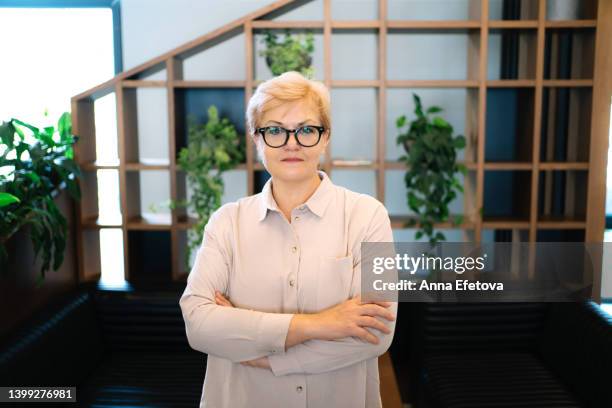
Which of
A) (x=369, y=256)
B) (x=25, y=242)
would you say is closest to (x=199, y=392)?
(x=25, y=242)

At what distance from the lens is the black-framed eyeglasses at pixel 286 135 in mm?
1556

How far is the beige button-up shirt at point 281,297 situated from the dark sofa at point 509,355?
3.61 feet

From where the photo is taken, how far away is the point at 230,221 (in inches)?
65.7

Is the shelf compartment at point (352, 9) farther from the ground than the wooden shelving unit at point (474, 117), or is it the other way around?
the shelf compartment at point (352, 9)

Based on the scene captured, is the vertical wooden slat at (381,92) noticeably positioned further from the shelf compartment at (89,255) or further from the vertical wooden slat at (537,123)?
the shelf compartment at (89,255)

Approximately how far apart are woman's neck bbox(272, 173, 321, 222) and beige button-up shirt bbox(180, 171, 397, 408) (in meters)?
0.03

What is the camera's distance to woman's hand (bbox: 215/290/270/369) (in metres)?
1.55

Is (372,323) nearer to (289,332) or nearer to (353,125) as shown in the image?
(289,332)

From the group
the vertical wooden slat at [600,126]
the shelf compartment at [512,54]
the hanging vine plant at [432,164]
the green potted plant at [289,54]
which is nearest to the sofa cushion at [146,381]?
the hanging vine plant at [432,164]

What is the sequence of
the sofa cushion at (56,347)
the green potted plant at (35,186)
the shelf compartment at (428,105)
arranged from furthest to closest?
1. the shelf compartment at (428,105)
2. the green potted plant at (35,186)
3. the sofa cushion at (56,347)

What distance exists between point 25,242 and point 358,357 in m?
1.89

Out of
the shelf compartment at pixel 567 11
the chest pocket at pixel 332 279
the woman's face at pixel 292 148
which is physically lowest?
the chest pocket at pixel 332 279

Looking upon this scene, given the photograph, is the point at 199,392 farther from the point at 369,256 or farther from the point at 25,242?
the point at 369,256

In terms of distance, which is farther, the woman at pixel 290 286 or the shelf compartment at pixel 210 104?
the shelf compartment at pixel 210 104
